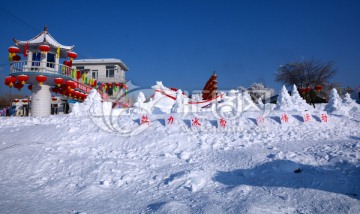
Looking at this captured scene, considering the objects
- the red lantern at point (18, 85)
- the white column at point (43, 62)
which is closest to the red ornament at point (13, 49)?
the white column at point (43, 62)

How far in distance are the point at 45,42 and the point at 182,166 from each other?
18.5 m

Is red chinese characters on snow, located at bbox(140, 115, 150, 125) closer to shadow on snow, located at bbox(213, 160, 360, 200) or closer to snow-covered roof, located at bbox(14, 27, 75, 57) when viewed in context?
shadow on snow, located at bbox(213, 160, 360, 200)

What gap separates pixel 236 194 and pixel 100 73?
3753cm

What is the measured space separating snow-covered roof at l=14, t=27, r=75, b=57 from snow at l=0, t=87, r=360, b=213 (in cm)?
1027

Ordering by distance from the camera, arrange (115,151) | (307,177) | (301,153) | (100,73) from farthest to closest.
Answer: (100,73), (115,151), (301,153), (307,177)

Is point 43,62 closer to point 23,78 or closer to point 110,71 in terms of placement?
point 23,78

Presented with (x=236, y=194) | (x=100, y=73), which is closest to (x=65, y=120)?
(x=236, y=194)

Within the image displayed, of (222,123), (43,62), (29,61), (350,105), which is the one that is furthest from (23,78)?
(350,105)

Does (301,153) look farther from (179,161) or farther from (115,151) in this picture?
(115,151)

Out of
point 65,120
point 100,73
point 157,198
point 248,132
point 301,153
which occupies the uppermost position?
point 100,73

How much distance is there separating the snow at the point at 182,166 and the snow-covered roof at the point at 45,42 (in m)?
10.3

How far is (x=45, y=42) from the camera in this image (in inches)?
774

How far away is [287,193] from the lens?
16.2ft

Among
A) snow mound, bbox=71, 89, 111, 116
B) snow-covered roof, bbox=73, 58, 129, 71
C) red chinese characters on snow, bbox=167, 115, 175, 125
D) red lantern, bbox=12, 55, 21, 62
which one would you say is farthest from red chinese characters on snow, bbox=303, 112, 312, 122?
snow-covered roof, bbox=73, 58, 129, 71
